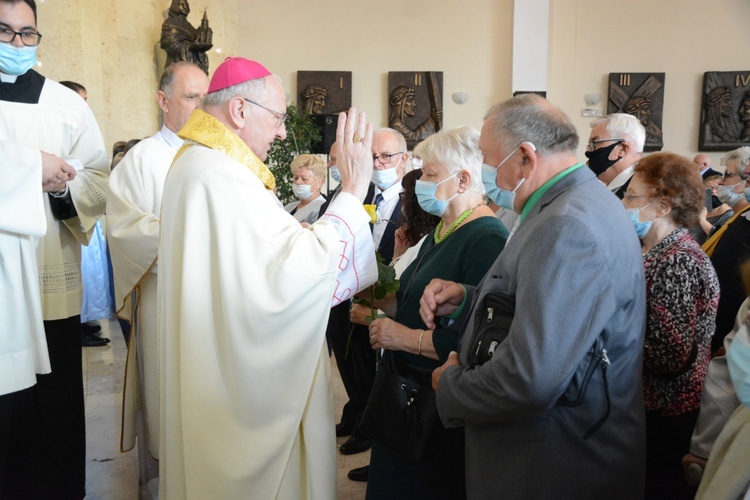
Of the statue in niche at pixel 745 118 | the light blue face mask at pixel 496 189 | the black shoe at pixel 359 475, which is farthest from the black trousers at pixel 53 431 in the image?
the statue in niche at pixel 745 118

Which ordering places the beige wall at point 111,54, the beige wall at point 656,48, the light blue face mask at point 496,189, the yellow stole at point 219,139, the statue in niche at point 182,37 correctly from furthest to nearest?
the beige wall at point 656,48, the statue in niche at point 182,37, the beige wall at point 111,54, the yellow stole at point 219,139, the light blue face mask at point 496,189

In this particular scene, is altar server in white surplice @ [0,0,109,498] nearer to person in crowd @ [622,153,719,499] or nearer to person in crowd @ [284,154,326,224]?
person in crowd @ [622,153,719,499]

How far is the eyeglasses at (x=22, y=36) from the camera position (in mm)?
2336

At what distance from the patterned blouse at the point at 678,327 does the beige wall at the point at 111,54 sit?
21.5 feet

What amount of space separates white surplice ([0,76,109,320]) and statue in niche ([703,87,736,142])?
31.2 ft

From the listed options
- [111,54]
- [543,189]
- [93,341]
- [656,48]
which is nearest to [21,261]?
[543,189]

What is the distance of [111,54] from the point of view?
7.69 meters

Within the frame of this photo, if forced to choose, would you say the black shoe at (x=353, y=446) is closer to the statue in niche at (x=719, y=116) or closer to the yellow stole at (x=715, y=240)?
the yellow stole at (x=715, y=240)

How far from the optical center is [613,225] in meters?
1.53

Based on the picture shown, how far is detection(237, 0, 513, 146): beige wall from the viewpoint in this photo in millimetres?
10094

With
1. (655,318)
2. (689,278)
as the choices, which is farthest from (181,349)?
(689,278)

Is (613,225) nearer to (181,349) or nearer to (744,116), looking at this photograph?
(181,349)

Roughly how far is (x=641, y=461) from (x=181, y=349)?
134cm

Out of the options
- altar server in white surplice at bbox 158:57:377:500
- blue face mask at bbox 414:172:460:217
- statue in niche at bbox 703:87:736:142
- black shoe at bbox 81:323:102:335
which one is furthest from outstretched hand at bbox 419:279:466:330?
statue in niche at bbox 703:87:736:142
